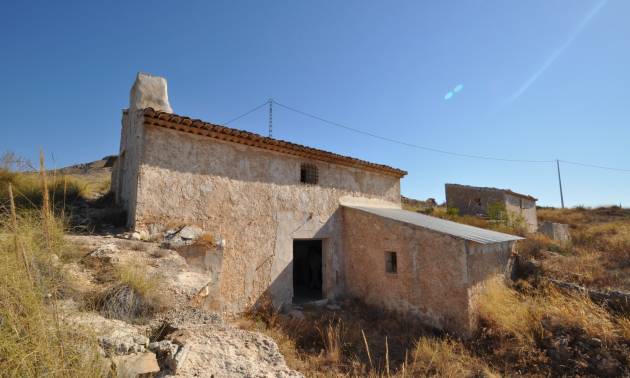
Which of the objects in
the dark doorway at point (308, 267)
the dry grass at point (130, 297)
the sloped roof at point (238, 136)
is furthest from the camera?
the dark doorway at point (308, 267)

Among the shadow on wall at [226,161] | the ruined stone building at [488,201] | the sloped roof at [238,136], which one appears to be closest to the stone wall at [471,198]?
the ruined stone building at [488,201]

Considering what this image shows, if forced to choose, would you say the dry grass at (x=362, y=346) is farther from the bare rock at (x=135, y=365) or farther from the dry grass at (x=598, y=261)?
the dry grass at (x=598, y=261)

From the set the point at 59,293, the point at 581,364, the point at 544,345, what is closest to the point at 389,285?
the point at 544,345

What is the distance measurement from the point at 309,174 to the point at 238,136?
271 centimetres

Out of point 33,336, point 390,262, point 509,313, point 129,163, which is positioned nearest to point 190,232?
point 129,163

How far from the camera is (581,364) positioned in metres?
5.49

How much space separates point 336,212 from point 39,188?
742 centimetres

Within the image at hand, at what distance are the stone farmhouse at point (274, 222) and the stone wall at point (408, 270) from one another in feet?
0.08

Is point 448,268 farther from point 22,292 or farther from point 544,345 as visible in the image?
point 22,292

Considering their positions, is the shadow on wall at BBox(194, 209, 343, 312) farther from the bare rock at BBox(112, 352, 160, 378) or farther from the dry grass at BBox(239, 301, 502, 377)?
the bare rock at BBox(112, 352, 160, 378)

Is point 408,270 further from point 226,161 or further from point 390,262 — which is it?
point 226,161

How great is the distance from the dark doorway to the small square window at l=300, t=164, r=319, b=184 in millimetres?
3171

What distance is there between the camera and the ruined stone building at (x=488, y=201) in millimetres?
18562

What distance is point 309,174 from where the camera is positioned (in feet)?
30.3
